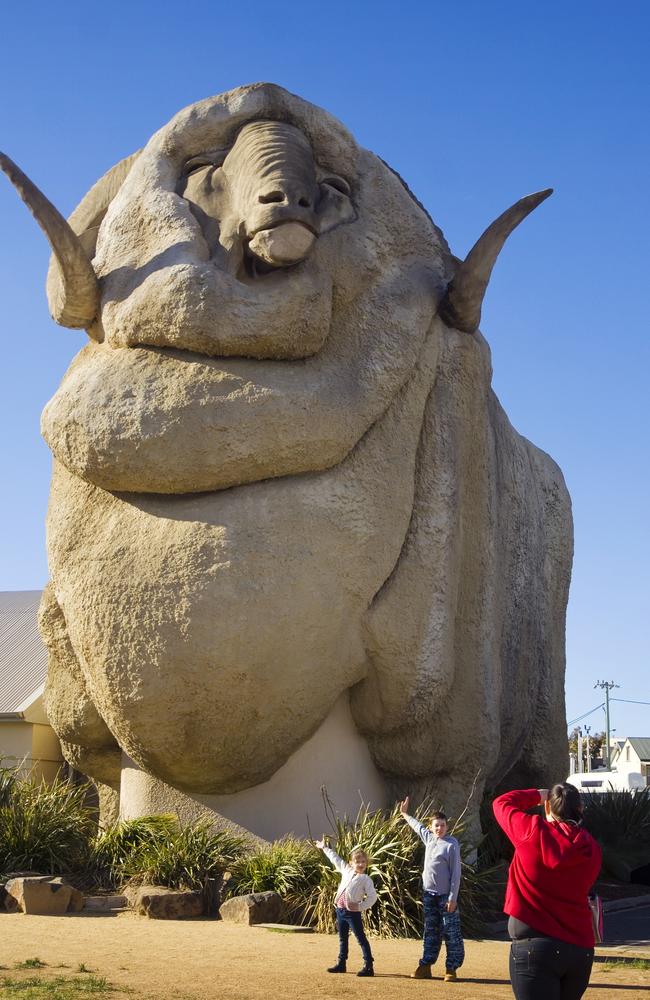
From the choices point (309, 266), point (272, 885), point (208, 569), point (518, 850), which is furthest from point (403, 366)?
point (518, 850)

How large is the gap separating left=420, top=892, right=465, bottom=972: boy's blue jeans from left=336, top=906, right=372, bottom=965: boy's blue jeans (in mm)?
319

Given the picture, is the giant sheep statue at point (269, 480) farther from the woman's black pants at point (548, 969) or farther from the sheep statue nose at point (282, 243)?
the woman's black pants at point (548, 969)

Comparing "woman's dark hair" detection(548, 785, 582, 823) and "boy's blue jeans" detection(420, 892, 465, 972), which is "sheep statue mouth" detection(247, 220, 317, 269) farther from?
"woman's dark hair" detection(548, 785, 582, 823)

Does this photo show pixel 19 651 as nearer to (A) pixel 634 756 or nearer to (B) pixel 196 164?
(B) pixel 196 164

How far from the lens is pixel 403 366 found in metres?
10.1

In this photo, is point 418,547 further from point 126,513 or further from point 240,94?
point 240,94

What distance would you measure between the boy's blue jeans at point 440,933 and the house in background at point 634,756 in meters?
46.8

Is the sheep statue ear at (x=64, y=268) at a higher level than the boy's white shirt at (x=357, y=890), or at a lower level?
higher

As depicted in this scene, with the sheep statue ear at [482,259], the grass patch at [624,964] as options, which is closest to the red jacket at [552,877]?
the grass patch at [624,964]

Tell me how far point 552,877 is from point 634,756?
2030 inches

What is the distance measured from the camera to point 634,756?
53594 mm

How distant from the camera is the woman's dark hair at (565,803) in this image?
4.49 metres

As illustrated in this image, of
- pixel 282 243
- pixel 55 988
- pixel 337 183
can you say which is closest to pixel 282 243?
pixel 282 243

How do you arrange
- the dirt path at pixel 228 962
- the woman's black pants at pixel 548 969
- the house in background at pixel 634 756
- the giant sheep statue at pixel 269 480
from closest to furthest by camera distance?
the woman's black pants at pixel 548 969
the dirt path at pixel 228 962
the giant sheep statue at pixel 269 480
the house in background at pixel 634 756
